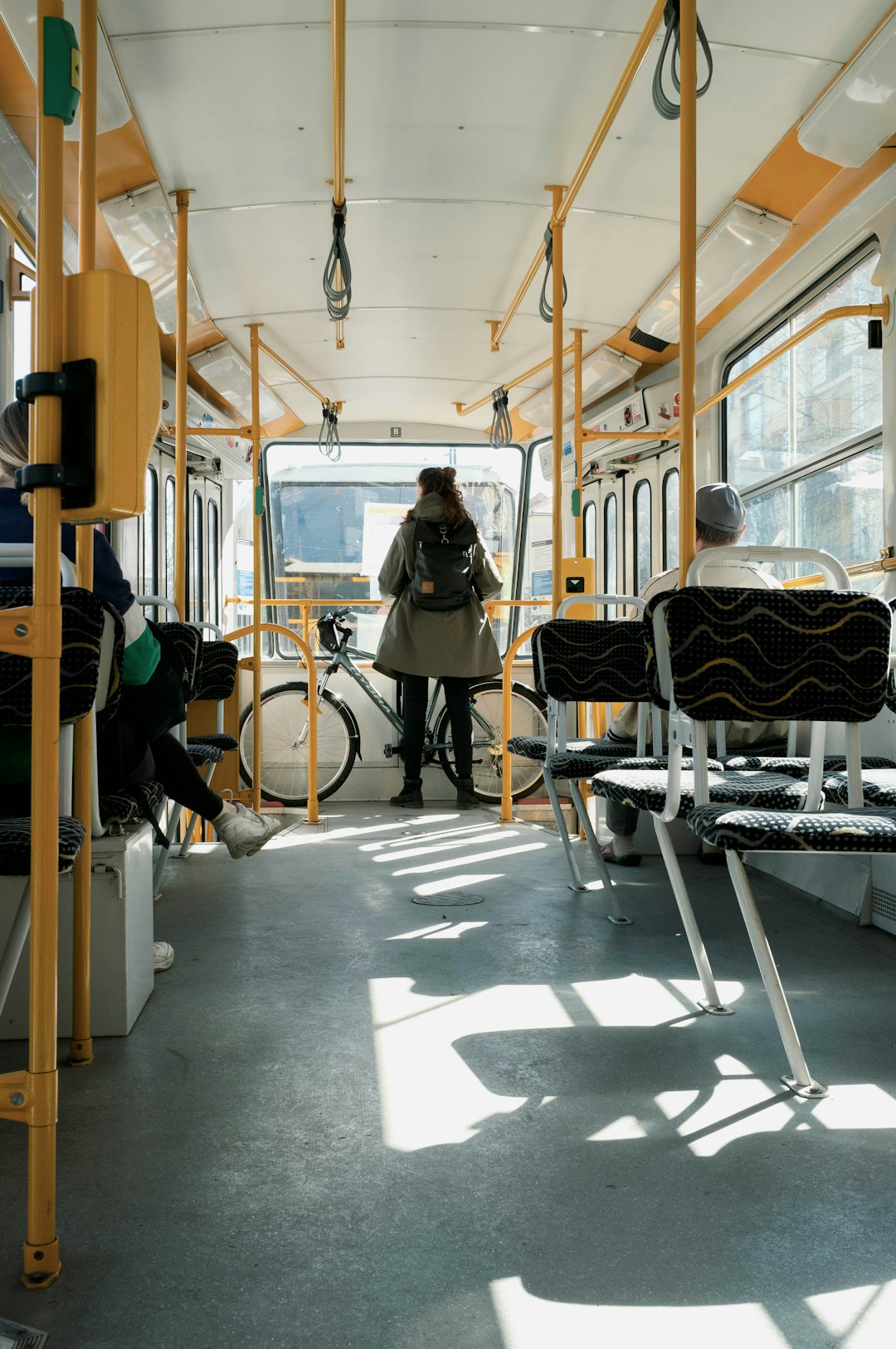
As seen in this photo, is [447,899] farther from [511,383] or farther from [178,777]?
[511,383]

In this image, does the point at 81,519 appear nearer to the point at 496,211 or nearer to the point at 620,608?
the point at 496,211

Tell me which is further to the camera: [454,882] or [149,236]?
[149,236]

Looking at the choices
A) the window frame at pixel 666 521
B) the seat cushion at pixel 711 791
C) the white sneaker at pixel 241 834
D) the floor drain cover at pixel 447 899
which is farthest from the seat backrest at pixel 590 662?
the window frame at pixel 666 521

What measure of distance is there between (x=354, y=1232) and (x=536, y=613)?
21.4 feet

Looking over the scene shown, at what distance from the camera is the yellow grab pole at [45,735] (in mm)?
1328

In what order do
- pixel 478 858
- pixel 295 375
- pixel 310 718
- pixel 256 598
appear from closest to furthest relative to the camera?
1. pixel 478 858
2. pixel 256 598
3. pixel 310 718
4. pixel 295 375

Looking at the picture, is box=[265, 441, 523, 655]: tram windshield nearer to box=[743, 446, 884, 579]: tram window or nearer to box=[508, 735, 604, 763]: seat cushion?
box=[743, 446, 884, 579]: tram window

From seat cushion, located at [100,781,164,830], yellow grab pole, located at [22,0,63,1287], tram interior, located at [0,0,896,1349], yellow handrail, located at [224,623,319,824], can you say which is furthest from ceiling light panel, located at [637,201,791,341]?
yellow grab pole, located at [22,0,63,1287]

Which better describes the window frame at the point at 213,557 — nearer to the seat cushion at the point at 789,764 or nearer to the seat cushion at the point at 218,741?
the seat cushion at the point at 218,741

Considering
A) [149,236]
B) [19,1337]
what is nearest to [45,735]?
[19,1337]

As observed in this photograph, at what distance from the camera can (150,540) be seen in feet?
20.1

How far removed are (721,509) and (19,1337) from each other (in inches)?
131

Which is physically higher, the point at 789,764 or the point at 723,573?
the point at 723,573

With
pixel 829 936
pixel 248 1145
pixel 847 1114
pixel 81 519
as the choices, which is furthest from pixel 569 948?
pixel 81 519
